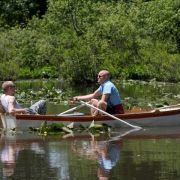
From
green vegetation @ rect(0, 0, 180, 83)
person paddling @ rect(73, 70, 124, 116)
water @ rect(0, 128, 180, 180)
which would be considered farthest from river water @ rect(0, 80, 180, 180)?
green vegetation @ rect(0, 0, 180, 83)

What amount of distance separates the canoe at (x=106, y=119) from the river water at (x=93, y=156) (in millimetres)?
322

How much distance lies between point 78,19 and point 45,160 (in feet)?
124

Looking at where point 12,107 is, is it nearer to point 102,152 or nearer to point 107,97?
point 107,97

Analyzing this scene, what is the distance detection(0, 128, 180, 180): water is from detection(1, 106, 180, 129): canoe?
480mm

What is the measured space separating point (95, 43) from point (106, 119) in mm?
25384

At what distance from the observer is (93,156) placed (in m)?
11.6

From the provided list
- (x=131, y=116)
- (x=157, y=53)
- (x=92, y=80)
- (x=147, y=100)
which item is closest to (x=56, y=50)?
(x=92, y=80)

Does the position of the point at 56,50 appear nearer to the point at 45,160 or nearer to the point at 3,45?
the point at 3,45

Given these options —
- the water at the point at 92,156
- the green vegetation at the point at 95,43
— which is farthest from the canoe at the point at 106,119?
the green vegetation at the point at 95,43

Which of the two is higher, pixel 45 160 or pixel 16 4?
pixel 16 4

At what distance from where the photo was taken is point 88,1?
5050cm

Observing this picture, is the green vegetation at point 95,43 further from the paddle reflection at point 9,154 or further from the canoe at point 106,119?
the paddle reflection at point 9,154

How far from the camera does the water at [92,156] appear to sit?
9.82m

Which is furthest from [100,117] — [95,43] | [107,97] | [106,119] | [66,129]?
[95,43]
